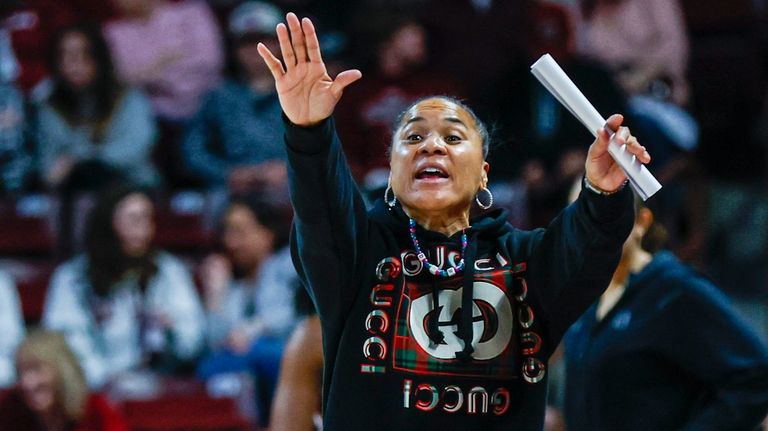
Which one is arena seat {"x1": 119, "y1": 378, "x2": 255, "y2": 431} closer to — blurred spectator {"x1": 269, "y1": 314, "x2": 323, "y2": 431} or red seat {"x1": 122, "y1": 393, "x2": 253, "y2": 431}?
red seat {"x1": 122, "y1": 393, "x2": 253, "y2": 431}

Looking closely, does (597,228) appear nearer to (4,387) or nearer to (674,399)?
(674,399)

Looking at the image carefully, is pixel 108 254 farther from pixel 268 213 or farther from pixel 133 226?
pixel 268 213

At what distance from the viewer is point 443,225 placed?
302cm

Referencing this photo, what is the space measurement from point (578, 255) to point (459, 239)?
0.30 metres

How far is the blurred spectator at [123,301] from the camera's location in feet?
20.2

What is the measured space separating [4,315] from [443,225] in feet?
12.6

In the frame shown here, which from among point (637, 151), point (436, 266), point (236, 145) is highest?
point (236, 145)

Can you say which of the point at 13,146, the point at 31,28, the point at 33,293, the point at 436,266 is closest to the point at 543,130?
the point at 33,293

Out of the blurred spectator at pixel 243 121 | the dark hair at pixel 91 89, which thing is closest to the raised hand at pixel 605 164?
the blurred spectator at pixel 243 121

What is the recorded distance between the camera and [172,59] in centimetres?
768

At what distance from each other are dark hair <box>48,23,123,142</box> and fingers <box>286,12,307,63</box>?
471 centimetres

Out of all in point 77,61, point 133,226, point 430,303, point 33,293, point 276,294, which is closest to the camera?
point 430,303

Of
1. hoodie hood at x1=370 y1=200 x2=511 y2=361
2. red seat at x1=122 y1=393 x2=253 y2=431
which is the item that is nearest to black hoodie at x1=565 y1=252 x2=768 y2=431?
hoodie hood at x1=370 y1=200 x2=511 y2=361

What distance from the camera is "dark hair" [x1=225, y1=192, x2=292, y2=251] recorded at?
6520mm
